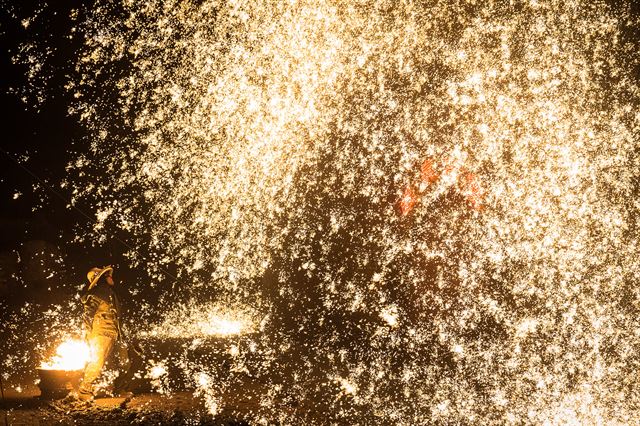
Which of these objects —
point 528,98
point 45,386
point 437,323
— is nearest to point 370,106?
point 528,98

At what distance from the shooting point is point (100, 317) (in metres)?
4.83

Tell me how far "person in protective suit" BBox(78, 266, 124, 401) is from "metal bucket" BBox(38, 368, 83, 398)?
246 millimetres

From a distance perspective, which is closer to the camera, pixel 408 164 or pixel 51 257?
pixel 51 257

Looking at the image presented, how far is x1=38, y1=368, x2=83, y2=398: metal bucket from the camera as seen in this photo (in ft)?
14.4

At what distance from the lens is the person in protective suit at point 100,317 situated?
473 cm

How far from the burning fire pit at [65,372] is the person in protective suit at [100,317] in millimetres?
151

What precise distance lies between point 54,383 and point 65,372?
0.45 feet

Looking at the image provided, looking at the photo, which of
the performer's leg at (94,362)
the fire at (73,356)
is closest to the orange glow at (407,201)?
the performer's leg at (94,362)

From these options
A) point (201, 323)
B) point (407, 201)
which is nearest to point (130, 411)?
point (201, 323)

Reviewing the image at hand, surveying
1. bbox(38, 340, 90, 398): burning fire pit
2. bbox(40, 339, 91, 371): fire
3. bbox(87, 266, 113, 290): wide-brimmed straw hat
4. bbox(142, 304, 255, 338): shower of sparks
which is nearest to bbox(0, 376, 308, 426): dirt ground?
bbox(38, 340, 90, 398): burning fire pit

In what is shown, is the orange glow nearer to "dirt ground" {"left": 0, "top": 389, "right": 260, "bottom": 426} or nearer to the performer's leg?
"dirt ground" {"left": 0, "top": 389, "right": 260, "bottom": 426}

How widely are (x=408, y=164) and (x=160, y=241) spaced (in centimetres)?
772

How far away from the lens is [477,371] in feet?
22.7

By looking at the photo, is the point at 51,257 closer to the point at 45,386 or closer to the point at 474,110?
the point at 45,386
